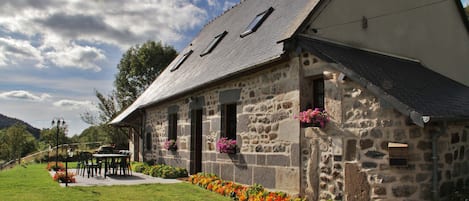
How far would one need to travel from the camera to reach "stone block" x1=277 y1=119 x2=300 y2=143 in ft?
24.8

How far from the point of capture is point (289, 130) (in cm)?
773

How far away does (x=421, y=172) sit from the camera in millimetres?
6223

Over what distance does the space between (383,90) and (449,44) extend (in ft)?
17.8

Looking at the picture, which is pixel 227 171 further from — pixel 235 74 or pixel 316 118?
pixel 316 118

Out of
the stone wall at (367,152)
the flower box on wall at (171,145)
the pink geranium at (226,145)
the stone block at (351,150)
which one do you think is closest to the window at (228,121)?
the pink geranium at (226,145)

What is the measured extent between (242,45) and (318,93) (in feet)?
12.5

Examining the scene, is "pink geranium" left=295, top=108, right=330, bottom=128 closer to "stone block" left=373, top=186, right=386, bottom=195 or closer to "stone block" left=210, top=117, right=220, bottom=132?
"stone block" left=373, top=186, right=386, bottom=195

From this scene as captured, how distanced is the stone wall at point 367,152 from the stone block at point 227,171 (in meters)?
2.51

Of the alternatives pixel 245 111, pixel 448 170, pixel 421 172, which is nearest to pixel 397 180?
pixel 421 172

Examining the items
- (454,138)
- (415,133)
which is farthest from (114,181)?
(454,138)

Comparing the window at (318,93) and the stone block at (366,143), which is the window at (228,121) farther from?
the stone block at (366,143)

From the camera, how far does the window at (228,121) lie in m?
10.1

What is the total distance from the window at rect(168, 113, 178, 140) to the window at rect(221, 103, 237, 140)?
3934mm

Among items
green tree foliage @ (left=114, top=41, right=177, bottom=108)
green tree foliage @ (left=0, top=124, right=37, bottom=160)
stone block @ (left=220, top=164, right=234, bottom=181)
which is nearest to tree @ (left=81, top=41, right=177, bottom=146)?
green tree foliage @ (left=114, top=41, right=177, bottom=108)
